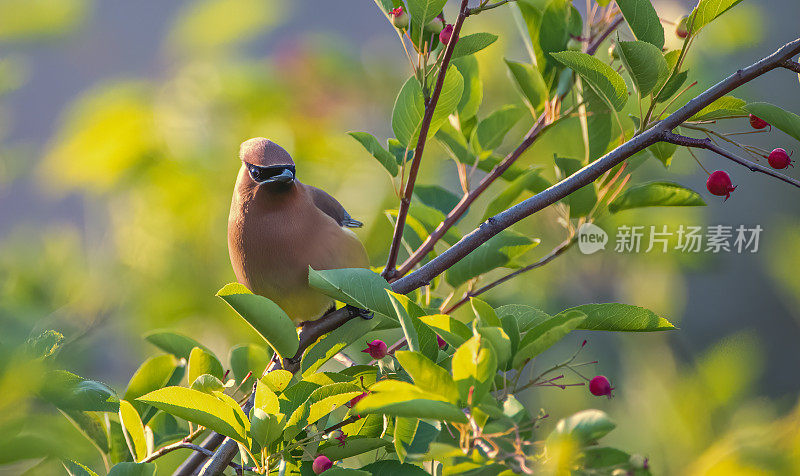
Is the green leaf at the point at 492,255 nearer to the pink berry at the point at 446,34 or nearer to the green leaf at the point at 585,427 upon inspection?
the pink berry at the point at 446,34

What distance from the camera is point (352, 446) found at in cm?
103

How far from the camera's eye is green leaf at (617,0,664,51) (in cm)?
109

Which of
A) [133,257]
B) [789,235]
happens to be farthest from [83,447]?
[789,235]

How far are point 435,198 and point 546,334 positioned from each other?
0.76 meters

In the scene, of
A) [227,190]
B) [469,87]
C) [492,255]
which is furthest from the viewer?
[227,190]

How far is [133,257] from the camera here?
187 centimetres

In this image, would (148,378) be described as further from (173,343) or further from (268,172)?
(268,172)

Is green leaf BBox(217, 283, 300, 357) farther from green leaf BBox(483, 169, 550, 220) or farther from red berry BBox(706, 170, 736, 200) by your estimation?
red berry BBox(706, 170, 736, 200)

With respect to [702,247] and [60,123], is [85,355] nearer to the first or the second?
[60,123]

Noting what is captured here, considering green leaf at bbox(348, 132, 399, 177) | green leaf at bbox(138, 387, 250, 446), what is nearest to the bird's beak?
green leaf at bbox(348, 132, 399, 177)

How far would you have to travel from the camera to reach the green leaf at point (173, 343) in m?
1.38

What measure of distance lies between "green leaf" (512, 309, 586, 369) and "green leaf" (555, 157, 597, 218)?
513mm

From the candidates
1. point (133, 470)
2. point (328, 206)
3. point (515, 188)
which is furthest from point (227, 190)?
point (133, 470)

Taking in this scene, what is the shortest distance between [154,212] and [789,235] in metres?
1.67
